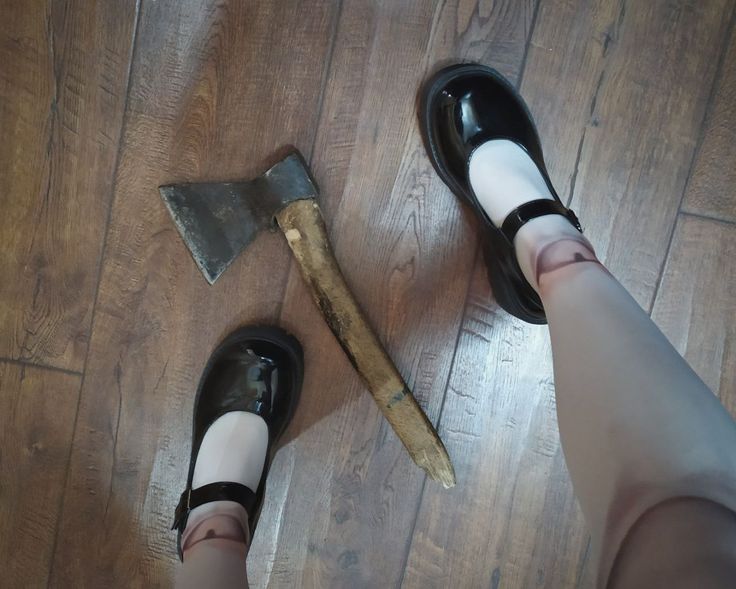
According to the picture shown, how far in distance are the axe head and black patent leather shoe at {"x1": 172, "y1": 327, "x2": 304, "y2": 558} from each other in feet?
0.42

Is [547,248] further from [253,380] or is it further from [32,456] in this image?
[32,456]

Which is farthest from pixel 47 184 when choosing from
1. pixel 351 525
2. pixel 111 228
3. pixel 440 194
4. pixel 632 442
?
pixel 632 442

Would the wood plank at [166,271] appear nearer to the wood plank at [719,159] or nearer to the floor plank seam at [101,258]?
the floor plank seam at [101,258]

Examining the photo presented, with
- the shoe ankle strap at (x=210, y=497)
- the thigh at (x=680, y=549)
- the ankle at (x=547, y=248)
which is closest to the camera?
the thigh at (x=680, y=549)

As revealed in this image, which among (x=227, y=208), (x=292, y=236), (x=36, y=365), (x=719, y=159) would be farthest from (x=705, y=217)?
(x=36, y=365)

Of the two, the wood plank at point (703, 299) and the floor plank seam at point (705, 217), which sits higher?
the floor plank seam at point (705, 217)

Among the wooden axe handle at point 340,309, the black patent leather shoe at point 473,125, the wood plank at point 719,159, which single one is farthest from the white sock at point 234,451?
the wood plank at point 719,159

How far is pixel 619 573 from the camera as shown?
0.52 m

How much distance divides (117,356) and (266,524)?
1.28ft

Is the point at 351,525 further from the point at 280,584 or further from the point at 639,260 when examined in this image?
the point at 639,260

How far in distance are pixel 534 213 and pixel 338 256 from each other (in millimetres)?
327

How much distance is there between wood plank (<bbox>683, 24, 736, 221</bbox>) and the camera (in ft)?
3.11

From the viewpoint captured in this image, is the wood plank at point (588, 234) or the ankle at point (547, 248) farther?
the wood plank at point (588, 234)

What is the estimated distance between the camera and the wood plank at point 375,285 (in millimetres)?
926
